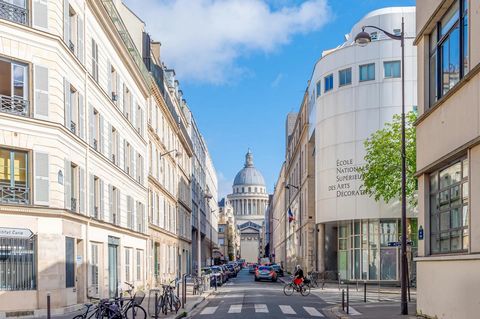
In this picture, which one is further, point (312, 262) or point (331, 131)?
point (312, 262)

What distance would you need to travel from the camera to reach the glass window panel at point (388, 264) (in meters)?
41.9

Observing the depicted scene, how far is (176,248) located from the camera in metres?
53.4

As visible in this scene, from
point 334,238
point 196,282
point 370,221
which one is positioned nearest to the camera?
point 196,282

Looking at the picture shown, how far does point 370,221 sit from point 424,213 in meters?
26.6

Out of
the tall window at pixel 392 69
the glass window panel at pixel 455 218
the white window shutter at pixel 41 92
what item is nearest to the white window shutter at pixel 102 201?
the white window shutter at pixel 41 92

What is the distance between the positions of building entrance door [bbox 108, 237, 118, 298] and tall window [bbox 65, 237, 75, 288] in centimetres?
600

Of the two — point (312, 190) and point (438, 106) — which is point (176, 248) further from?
point (438, 106)

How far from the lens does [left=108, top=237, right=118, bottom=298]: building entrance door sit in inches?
1099

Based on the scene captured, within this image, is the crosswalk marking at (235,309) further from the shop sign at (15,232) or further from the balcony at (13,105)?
the balcony at (13,105)

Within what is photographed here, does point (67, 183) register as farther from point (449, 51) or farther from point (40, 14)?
point (449, 51)

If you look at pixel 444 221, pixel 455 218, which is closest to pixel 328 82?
pixel 444 221

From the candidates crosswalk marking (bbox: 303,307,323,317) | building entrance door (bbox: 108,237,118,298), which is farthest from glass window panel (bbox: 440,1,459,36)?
building entrance door (bbox: 108,237,118,298)

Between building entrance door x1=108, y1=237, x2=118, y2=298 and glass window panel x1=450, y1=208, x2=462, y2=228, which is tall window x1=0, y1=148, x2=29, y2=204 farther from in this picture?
glass window panel x1=450, y1=208, x2=462, y2=228

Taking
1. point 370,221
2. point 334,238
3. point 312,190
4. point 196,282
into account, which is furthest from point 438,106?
point 312,190
